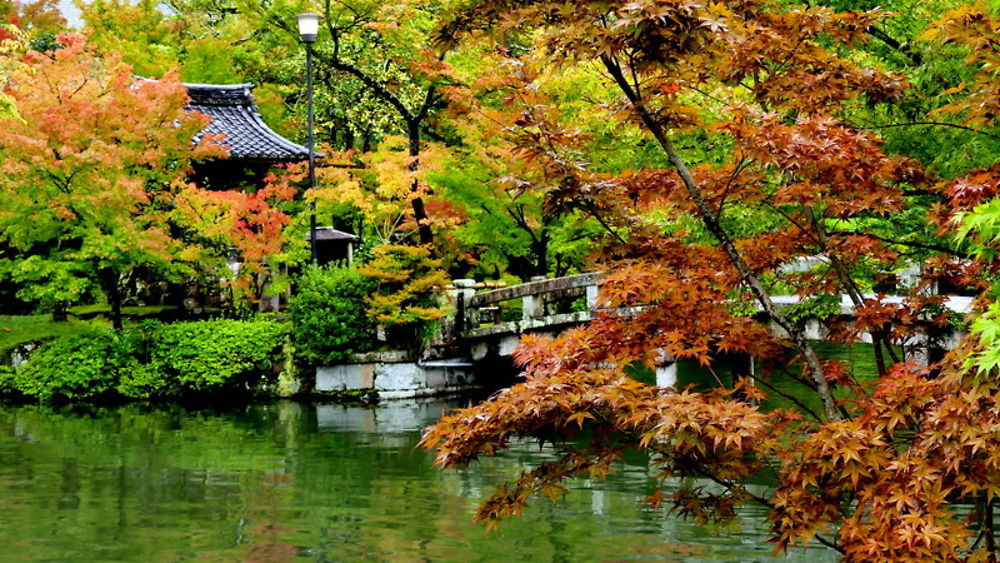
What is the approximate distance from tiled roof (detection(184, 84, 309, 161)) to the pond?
867 centimetres

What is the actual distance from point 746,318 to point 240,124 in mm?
21539

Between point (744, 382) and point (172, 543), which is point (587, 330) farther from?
point (172, 543)

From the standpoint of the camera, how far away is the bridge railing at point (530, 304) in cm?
1958

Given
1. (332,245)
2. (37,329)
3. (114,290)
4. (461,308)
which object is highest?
(332,245)

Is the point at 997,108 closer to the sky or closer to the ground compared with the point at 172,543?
closer to the sky

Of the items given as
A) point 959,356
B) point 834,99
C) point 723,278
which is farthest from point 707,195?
point 959,356

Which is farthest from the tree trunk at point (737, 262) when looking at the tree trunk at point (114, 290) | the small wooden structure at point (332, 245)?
the small wooden structure at point (332, 245)

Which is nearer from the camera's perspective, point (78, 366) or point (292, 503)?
point (292, 503)

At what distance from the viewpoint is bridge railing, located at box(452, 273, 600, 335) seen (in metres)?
19.6

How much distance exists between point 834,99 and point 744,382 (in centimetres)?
213

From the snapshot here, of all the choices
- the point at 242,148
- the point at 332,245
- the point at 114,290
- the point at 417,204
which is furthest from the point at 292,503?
the point at 332,245

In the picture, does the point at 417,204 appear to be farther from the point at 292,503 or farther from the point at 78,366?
the point at 292,503

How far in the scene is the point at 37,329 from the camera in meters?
23.9

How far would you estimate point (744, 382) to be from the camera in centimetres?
747
